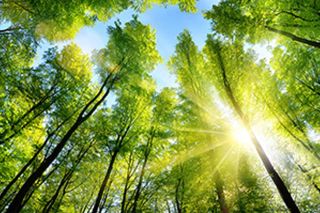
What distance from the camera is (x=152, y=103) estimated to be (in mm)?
12555

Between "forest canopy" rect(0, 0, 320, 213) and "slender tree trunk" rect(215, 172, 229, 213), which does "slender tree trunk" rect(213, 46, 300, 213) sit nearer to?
"forest canopy" rect(0, 0, 320, 213)

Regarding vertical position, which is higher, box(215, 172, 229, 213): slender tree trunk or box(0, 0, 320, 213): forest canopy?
box(0, 0, 320, 213): forest canopy

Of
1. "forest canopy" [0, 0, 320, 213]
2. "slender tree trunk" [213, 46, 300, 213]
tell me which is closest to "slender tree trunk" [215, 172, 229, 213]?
"forest canopy" [0, 0, 320, 213]

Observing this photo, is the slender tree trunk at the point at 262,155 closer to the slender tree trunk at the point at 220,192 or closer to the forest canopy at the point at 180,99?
the forest canopy at the point at 180,99

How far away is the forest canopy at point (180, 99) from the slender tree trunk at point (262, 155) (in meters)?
0.04

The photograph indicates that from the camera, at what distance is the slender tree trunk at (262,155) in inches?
220

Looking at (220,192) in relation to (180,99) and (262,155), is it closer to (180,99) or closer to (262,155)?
(262,155)

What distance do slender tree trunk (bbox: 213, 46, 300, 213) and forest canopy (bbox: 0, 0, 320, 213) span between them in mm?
42

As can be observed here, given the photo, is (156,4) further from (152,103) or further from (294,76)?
(294,76)

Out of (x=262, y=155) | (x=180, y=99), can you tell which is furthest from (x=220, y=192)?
(x=180, y=99)

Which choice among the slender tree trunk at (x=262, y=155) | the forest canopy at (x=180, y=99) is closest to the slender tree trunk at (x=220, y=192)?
the forest canopy at (x=180, y=99)

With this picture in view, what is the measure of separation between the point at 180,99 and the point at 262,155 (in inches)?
202

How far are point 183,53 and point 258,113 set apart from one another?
5.10 metres

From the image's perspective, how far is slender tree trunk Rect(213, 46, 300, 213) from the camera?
559 centimetres
